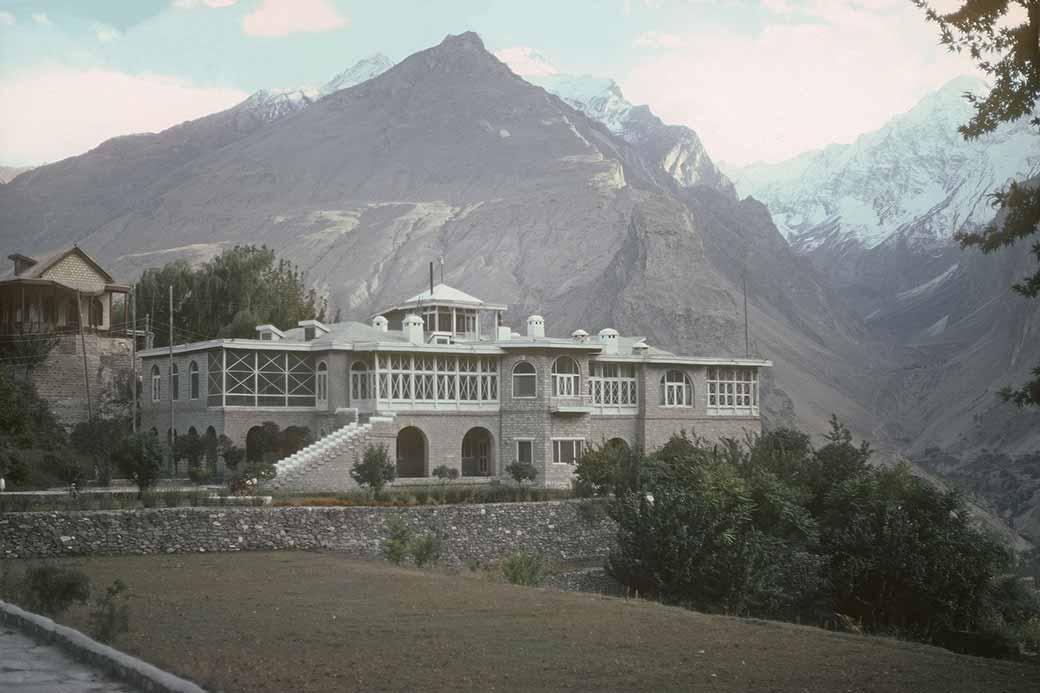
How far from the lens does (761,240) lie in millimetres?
161500

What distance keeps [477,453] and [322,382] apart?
762 centimetres

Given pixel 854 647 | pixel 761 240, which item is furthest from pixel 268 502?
pixel 761 240

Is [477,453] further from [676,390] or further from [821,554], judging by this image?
[821,554]

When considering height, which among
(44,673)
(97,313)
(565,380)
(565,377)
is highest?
(97,313)

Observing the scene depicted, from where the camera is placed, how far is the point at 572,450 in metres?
52.0

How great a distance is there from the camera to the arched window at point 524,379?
5162 centimetres

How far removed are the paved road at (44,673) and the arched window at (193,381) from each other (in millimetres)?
37216

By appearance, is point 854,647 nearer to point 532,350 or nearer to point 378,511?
point 378,511

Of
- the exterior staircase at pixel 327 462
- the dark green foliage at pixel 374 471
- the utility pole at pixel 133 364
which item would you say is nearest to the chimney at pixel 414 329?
the exterior staircase at pixel 327 462

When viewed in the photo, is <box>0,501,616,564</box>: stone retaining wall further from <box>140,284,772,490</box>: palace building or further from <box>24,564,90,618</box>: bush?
<box>24,564,90,618</box>: bush

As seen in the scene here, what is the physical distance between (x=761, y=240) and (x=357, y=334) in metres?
116

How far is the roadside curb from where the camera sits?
11461 millimetres

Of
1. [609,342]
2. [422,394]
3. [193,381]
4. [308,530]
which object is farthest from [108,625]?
[609,342]

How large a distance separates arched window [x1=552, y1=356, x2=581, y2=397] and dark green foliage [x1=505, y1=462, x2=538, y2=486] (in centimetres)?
396
